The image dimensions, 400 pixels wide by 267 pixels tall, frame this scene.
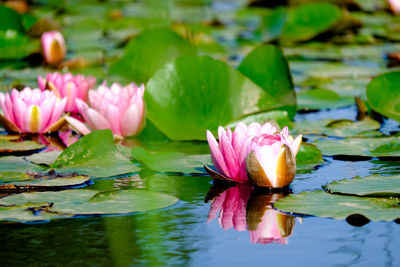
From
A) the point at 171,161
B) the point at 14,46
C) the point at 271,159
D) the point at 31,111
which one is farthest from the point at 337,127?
the point at 14,46

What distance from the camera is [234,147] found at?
82.4 inches

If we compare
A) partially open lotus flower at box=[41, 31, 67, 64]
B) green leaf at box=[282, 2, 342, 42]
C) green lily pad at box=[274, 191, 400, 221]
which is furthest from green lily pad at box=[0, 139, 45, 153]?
green leaf at box=[282, 2, 342, 42]

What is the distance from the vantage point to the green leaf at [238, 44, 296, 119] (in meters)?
3.03

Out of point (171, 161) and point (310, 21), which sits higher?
point (310, 21)

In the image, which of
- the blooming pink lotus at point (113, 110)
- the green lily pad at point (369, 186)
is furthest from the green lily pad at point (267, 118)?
the green lily pad at point (369, 186)

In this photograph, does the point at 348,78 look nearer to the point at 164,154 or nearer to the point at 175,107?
the point at 175,107

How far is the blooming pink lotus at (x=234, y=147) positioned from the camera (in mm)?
2064

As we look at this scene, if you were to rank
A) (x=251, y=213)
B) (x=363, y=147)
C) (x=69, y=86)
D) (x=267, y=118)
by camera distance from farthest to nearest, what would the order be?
(x=69, y=86), (x=267, y=118), (x=363, y=147), (x=251, y=213)

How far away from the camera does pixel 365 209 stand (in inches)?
70.7

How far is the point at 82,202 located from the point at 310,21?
4.03m

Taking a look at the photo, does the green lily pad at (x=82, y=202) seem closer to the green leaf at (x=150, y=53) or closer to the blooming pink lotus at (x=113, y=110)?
the blooming pink lotus at (x=113, y=110)

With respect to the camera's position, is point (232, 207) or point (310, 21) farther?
point (310, 21)

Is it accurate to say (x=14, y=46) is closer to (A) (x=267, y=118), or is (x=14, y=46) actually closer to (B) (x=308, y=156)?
(A) (x=267, y=118)

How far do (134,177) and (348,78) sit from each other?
7.55 ft
